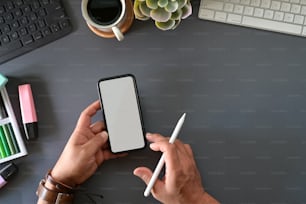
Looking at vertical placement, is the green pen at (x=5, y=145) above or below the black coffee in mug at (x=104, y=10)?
below

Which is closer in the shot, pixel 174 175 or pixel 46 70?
pixel 174 175

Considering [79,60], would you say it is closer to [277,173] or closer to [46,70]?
[46,70]

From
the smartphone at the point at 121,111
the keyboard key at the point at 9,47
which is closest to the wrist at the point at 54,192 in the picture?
the smartphone at the point at 121,111

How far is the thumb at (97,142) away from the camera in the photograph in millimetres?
847

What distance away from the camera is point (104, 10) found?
2.84 feet

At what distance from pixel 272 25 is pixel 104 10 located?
325 mm

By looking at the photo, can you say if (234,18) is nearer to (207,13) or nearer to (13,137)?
Answer: (207,13)

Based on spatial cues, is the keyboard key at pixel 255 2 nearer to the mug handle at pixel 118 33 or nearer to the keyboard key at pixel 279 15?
the keyboard key at pixel 279 15

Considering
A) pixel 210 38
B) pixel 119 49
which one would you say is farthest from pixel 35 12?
pixel 210 38

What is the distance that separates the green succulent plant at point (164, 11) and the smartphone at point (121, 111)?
0.12m

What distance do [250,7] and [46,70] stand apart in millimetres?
415

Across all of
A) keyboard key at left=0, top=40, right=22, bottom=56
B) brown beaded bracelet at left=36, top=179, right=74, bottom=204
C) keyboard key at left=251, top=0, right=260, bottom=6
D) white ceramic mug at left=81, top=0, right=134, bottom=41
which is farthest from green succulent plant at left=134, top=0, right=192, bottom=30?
brown beaded bracelet at left=36, top=179, right=74, bottom=204

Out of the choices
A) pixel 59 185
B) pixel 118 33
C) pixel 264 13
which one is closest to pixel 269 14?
pixel 264 13

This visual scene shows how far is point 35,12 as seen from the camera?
0.91 metres
